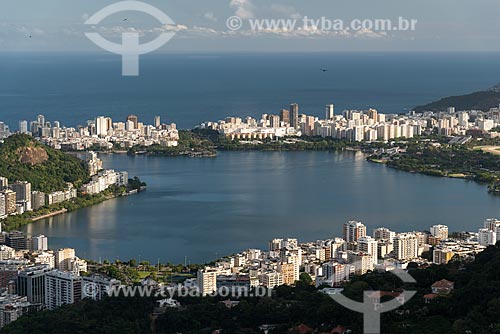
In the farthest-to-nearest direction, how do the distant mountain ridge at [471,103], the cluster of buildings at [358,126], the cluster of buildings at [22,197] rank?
1. the distant mountain ridge at [471,103]
2. the cluster of buildings at [358,126]
3. the cluster of buildings at [22,197]

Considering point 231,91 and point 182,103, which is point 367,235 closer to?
point 182,103

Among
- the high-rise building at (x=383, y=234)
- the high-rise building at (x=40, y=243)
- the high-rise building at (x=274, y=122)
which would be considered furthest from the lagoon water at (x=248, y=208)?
the high-rise building at (x=274, y=122)

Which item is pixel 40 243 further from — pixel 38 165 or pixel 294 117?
pixel 294 117

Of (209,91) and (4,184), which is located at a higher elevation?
(209,91)

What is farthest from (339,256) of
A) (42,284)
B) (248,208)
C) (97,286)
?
(248,208)

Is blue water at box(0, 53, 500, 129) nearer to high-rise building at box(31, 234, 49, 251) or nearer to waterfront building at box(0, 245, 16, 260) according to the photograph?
high-rise building at box(31, 234, 49, 251)

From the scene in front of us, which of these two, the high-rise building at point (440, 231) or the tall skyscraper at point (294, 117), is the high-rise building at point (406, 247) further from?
the tall skyscraper at point (294, 117)
